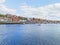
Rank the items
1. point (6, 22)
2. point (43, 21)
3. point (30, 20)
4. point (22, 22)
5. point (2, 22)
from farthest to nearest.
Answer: point (43, 21)
point (30, 20)
point (22, 22)
point (6, 22)
point (2, 22)

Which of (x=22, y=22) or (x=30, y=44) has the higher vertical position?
(x=30, y=44)

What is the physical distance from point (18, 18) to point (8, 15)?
8.46 m

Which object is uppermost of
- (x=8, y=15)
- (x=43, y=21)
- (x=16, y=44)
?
(x=16, y=44)

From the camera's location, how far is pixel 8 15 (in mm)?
102062

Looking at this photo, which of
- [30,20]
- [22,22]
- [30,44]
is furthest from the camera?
[30,20]

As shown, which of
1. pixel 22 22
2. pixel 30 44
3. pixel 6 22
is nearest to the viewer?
pixel 30 44

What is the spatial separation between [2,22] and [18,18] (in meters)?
18.1

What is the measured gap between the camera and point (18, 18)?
107 metres

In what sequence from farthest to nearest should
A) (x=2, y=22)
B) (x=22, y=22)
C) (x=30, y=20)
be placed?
(x=30, y=20)
(x=22, y=22)
(x=2, y=22)

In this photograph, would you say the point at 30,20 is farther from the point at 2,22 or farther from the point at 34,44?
the point at 34,44

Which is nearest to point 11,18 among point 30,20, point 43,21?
point 30,20

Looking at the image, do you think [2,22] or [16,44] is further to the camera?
[2,22]

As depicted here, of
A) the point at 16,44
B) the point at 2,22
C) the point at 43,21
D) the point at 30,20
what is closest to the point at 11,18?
the point at 2,22

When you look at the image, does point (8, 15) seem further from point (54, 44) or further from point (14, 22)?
point (54, 44)
